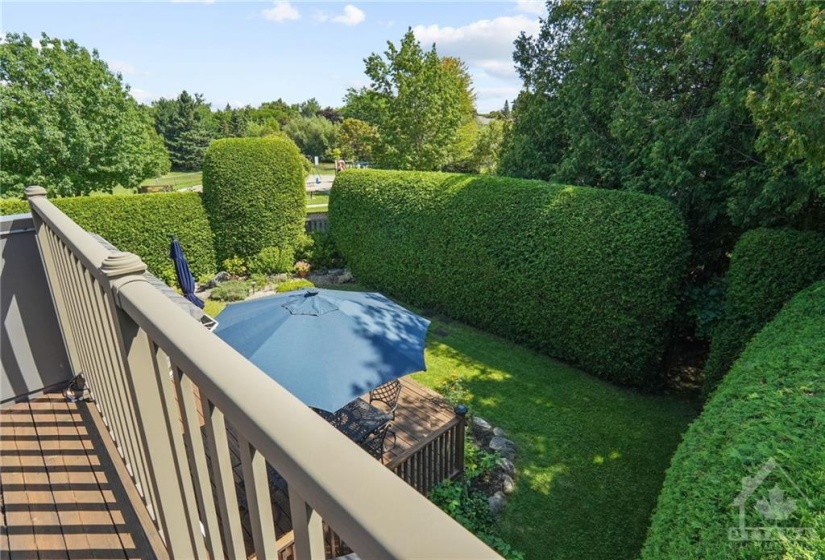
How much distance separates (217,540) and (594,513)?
451cm

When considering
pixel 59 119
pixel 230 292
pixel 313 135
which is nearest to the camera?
pixel 230 292

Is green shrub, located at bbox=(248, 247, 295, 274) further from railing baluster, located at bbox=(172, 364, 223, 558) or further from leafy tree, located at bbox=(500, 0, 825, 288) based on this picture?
railing baluster, located at bbox=(172, 364, 223, 558)

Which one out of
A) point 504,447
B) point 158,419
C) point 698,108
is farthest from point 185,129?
point 158,419

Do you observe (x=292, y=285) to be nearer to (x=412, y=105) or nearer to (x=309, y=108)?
(x=412, y=105)

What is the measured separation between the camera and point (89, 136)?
41.9 feet

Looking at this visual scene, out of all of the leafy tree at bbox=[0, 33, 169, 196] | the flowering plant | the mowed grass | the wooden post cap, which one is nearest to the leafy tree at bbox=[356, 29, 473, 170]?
the flowering plant

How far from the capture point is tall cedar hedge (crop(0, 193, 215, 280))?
366 inches

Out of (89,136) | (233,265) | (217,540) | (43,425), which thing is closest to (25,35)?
(89,136)

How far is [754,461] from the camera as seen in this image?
7.38 ft

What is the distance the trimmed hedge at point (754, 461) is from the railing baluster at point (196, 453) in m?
2.33

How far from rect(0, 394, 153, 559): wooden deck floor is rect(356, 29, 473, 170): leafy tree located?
1192 centimetres

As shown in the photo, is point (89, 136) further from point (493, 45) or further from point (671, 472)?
point (671, 472)

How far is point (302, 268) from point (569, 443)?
8.63 m

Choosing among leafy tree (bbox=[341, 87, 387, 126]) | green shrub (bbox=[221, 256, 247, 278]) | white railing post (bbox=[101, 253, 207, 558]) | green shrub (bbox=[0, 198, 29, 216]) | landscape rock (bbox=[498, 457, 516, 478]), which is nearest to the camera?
white railing post (bbox=[101, 253, 207, 558])
